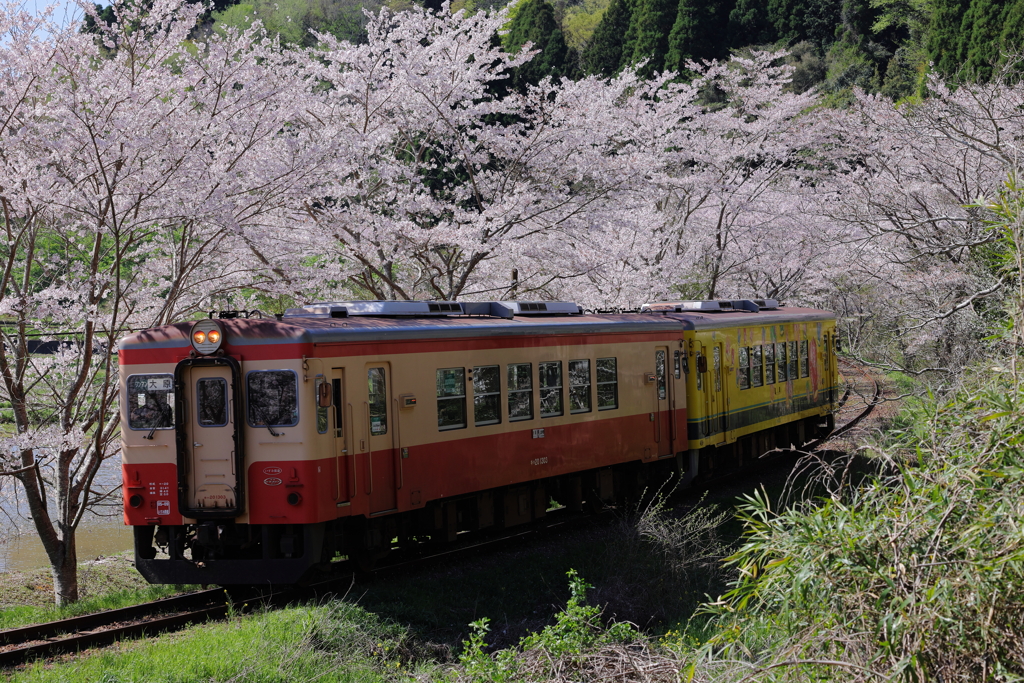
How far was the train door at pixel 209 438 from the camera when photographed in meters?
8.38

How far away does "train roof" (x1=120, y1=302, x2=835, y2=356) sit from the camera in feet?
27.3

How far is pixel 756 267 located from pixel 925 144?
7.54 metres

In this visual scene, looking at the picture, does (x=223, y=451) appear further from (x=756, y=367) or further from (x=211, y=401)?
(x=756, y=367)

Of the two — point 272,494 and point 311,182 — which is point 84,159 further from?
point 272,494

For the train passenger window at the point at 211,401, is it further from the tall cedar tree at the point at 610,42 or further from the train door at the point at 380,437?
the tall cedar tree at the point at 610,42

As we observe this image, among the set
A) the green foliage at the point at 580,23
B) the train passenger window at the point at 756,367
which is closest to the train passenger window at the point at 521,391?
the train passenger window at the point at 756,367

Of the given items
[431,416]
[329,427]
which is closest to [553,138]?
[431,416]

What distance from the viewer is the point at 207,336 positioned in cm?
838

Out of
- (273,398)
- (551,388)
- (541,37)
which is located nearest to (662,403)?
(551,388)

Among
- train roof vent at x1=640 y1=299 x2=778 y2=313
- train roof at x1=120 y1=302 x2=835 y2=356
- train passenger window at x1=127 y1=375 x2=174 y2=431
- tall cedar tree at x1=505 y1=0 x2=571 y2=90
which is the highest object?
tall cedar tree at x1=505 y1=0 x2=571 y2=90

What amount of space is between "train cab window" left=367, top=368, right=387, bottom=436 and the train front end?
695 mm

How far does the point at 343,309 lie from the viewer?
924 centimetres

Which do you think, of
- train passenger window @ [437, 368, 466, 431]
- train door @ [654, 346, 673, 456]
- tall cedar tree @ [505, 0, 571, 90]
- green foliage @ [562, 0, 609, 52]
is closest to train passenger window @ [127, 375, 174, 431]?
train passenger window @ [437, 368, 466, 431]

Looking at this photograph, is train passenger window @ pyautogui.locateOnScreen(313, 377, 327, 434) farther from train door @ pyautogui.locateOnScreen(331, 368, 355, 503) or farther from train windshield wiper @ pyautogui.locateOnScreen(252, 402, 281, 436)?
train windshield wiper @ pyautogui.locateOnScreen(252, 402, 281, 436)
